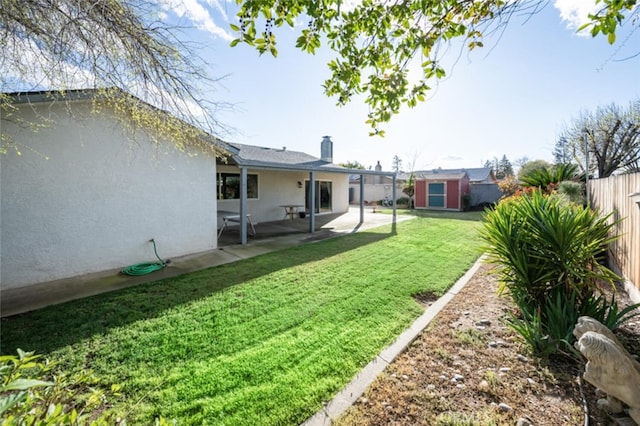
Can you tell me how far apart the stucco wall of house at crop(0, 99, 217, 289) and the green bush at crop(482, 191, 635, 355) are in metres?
6.81

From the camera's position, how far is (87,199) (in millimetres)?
5543

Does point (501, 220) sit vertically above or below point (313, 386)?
above

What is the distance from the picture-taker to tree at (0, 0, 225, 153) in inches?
117

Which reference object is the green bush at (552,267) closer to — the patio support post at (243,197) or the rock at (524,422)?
the rock at (524,422)

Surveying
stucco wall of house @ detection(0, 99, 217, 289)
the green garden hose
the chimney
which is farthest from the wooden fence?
the chimney

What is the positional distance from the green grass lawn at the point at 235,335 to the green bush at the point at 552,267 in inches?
53.2

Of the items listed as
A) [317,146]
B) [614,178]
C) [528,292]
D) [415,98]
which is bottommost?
[528,292]

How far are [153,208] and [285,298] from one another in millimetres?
4254

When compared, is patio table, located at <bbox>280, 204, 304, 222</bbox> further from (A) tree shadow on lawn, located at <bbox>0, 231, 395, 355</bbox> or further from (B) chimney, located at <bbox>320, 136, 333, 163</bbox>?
(A) tree shadow on lawn, located at <bbox>0, 231, 395, 355</bbox>

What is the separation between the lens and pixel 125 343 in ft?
10.3

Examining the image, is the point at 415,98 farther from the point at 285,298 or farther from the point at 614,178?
the point at 614,178

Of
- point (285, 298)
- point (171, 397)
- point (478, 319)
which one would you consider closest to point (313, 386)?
point (171, 397)

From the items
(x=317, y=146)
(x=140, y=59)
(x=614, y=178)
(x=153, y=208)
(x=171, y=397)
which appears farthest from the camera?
(x=317, y=146)

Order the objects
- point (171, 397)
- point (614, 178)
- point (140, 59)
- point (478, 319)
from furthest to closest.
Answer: point (614, 178)
point (478, 319)
point (140, 59)
point (171, 397)
